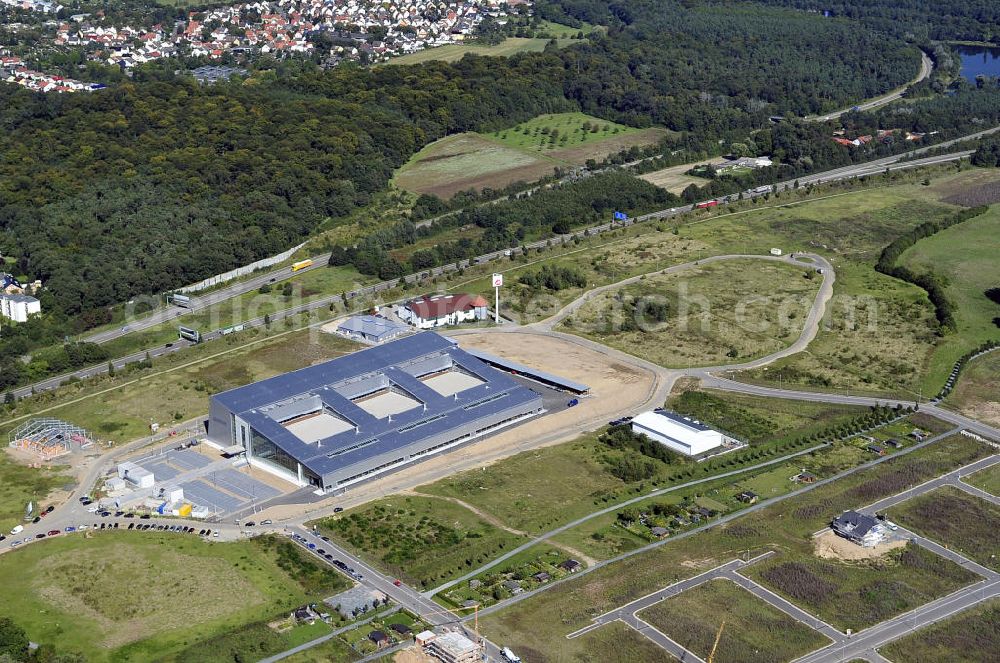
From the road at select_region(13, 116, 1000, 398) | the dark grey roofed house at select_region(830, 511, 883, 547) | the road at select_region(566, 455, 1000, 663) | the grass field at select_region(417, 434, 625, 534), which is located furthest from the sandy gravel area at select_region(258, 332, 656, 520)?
the dark grey roofed house at select_region(830, 511, 883, 547)

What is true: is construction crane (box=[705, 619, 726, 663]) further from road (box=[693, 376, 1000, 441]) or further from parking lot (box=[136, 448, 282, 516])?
road (box=[693, 376, 1000, 441])

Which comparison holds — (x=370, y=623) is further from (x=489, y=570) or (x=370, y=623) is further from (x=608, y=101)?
(x=608, y=101)

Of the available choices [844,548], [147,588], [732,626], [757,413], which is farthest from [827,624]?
[147,588]

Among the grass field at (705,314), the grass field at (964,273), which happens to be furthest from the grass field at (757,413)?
the grass field at (964,273)

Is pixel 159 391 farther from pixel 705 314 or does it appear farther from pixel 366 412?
pixel 705 314

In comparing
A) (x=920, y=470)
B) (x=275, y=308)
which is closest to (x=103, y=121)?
(x=275, y=308)
